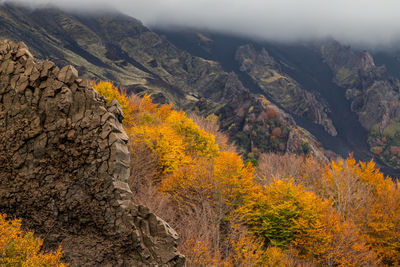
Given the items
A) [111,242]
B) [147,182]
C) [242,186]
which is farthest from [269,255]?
[111,242]

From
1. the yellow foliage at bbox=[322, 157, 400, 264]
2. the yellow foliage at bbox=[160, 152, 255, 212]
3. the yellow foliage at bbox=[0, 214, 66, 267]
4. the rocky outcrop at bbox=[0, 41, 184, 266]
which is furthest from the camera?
the yellow foliage at bbox=[322, 157, 400, 264]

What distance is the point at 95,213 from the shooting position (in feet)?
57.0

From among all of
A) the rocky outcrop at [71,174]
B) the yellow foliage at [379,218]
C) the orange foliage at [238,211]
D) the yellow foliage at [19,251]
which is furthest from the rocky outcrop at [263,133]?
the yellow foliage at [19,251]

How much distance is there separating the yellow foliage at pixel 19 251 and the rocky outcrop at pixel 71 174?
1405 mm

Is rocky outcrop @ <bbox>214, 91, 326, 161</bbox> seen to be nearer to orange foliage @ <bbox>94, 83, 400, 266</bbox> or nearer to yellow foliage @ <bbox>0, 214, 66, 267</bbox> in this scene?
orange foliage @ <bbox>94, 83, 400, 266</bbox>

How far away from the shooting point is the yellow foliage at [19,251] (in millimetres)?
14800

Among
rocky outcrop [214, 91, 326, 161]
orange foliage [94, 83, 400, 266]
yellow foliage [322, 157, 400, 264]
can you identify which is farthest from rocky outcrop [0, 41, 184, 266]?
rocky outcrop [214, 91, 326, 161]

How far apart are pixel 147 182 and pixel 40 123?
21.2 metres

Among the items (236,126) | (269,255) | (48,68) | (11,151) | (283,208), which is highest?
(48,68)

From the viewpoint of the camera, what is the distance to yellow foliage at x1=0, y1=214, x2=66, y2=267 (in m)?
14.8

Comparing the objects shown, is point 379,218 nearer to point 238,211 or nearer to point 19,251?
point 238,211

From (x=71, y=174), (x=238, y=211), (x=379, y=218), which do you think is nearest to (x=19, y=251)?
(x=71, y=174)

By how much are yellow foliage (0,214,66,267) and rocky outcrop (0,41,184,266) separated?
4.61 ft

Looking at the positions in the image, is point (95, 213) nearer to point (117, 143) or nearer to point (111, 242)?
point (111, 242)
